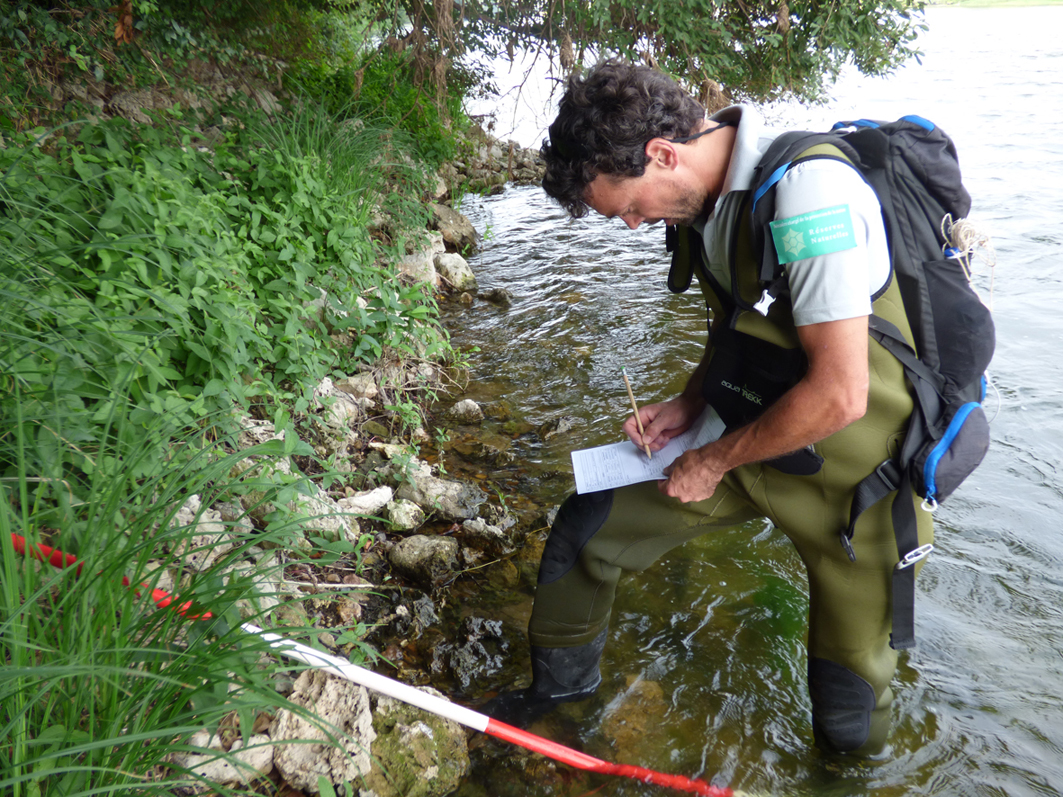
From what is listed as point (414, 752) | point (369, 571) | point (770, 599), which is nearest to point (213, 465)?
point (414, 752)

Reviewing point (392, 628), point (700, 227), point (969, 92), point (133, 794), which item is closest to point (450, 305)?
point (392, 628)

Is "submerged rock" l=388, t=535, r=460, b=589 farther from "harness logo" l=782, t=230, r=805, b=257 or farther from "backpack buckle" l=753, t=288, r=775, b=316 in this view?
"harness logo" l=782, t=230, r=805, b=257

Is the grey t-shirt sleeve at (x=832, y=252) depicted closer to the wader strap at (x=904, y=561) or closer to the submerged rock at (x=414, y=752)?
the wader strap at (x=904, y=561)

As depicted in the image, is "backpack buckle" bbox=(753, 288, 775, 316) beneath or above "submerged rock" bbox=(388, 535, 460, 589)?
above

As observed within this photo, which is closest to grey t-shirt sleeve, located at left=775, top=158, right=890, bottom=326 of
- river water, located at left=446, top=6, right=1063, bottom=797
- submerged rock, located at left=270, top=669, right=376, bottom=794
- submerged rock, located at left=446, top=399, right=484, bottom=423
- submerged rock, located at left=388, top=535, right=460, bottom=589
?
river water, located at left=446, top=6, right=1063, bottom=797

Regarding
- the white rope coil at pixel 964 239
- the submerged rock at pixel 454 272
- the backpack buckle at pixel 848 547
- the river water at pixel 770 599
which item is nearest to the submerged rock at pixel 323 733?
the river water at pixel 770 599

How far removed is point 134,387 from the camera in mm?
2279

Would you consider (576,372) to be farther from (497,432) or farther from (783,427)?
(783,427)

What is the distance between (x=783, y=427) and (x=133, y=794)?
65.6 inches

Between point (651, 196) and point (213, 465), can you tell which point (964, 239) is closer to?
point (651, 196)

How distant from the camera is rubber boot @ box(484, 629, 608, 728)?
249 cm

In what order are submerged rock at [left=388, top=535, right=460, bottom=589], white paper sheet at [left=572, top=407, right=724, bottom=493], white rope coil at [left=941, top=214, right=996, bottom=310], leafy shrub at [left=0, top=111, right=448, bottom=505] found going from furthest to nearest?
submerged rock at [left=388, top=535, right=460, bottom=589] < white paper sheet at [left=572, top=407, right=724, bottom=493] < leafy shrub at [left=0, top=111, right=448, bottom=505] < white rope coil at [left=941, top=214, right=996, bottom=310]

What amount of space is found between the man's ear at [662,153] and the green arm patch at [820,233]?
41cm

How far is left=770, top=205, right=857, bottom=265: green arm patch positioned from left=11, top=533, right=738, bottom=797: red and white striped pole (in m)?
1.50
